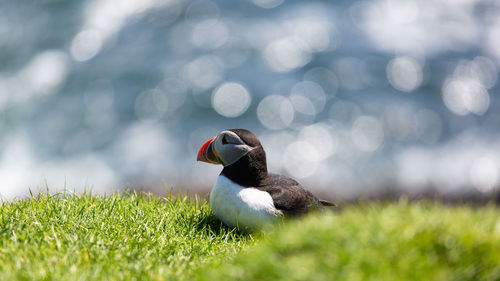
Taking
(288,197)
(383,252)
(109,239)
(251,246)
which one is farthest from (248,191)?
(383,252)

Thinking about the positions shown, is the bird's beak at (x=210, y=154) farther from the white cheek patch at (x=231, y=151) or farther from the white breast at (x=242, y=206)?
the white breast at (x=242, y=206)

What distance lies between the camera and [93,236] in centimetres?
327

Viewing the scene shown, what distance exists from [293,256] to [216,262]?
3.09 ft

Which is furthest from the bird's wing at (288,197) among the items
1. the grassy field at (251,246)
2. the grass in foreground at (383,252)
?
the grass in foreground at (383,252)

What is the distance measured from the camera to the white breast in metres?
3.76

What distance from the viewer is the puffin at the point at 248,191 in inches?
149

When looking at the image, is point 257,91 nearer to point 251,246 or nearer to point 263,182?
point 263,182

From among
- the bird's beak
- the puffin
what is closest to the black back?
the puffin

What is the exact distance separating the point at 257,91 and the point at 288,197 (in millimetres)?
8439

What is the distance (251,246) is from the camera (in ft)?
11.9

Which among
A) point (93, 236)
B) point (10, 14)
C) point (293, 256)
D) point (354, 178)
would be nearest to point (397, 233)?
point (293, 256)

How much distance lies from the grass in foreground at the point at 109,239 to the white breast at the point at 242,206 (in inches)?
4.8

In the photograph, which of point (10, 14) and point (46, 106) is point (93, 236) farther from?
point (10, 14)

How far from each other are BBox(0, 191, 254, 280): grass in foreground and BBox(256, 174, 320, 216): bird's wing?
0.37 meters
